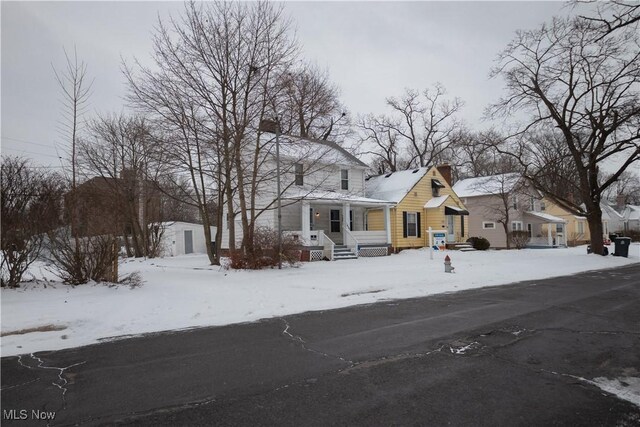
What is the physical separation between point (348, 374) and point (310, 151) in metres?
15.5

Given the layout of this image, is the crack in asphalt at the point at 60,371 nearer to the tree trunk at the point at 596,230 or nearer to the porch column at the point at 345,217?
the porch column at the point at 345,217

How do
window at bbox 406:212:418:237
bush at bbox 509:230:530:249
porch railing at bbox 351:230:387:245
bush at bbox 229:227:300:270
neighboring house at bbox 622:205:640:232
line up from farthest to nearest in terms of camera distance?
neighboring house at bbox 622:205:640:232, bush at bbox 509:230:530:249, window at bbox 406:212:418:237, porch railing at bbox 351:230:387:245, bush at bbox 229:227:300:270

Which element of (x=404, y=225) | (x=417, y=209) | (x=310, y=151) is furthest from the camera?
(x=417, y=209)

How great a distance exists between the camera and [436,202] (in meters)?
28.9

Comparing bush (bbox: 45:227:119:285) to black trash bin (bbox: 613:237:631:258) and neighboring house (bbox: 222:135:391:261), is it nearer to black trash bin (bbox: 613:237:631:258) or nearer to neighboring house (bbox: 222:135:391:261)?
neighboring house (bbox: 222:135:391:261)

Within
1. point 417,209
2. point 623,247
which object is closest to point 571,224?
point 623,247

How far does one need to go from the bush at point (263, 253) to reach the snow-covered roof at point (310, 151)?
3564mm

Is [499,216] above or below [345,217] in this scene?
above

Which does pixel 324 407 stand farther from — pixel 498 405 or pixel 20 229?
pixel 20 229

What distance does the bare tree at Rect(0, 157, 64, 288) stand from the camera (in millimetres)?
8750

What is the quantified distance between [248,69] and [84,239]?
30.4 ft

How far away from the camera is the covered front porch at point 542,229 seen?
38719mm

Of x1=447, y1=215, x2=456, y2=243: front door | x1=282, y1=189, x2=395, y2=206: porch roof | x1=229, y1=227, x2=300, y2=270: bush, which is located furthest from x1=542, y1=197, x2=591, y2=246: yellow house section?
x1=229, y1=227, x2=300, y2=270: bush

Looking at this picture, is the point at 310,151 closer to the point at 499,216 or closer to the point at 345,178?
the point at 345,178
